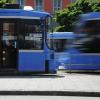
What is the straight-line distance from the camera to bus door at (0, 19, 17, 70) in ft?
75.3

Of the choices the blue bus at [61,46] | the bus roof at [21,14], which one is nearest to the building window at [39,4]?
the blue bus at [61,46]

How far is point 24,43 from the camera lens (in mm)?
23062

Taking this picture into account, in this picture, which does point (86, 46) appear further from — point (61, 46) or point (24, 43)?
point (61, 46)

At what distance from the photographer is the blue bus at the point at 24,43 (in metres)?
23.0

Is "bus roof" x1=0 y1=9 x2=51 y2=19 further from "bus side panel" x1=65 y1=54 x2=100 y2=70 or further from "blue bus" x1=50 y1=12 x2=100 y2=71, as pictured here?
"bus side panel" x1=65 y1=54 x2=100 y2=70

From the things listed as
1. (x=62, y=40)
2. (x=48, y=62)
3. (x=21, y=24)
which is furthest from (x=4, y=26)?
(x=62, y=40)

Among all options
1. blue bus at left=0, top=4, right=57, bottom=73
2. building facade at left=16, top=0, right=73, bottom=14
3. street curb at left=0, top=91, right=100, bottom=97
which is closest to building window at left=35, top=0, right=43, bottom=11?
building facade at left=16, top=0, right=73, bottom=14

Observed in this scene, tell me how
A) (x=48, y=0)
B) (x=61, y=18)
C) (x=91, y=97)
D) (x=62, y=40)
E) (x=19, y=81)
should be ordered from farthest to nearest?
(x=48, y=0)
(x=61, y=18)
(x=62, y=40)
(x=19, y=81)
(x=91, y=97)

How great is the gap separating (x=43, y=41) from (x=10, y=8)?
235 cm

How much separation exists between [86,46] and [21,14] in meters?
4.07

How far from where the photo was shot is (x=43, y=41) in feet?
75.9

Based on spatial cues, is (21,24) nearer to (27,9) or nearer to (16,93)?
(27,9)

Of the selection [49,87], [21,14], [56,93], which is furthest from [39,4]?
[56,93]

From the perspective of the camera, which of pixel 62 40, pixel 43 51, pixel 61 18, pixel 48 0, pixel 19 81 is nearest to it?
pixel 19 81
